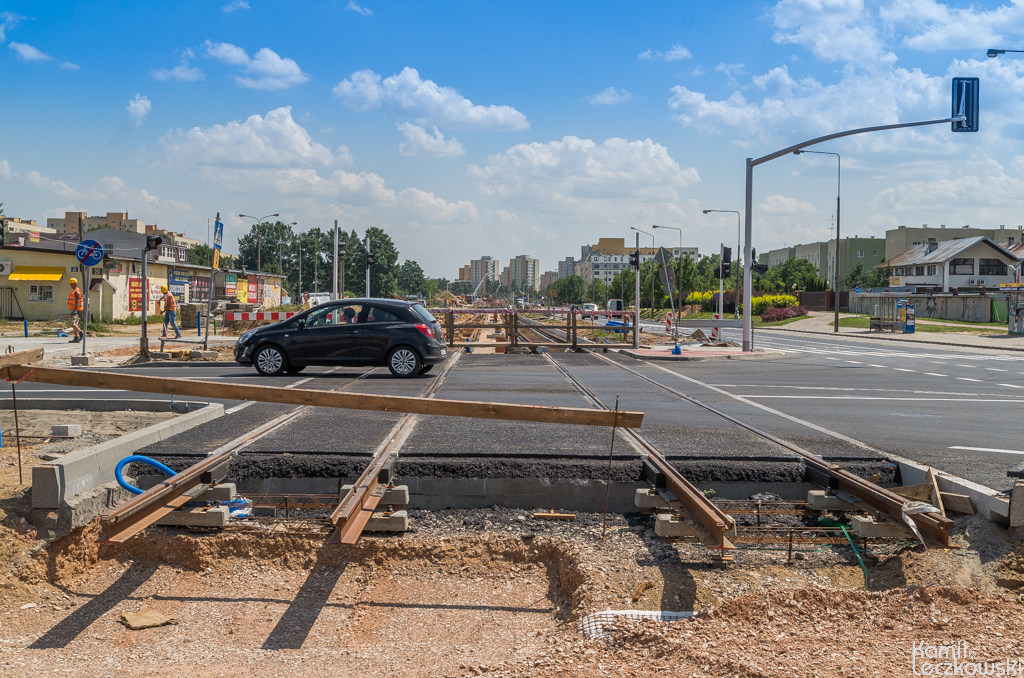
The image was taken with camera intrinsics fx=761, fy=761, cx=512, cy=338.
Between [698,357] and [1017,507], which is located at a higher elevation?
[1017,507]

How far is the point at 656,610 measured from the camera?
4578 millimetres

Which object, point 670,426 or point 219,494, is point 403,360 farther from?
point 219,494

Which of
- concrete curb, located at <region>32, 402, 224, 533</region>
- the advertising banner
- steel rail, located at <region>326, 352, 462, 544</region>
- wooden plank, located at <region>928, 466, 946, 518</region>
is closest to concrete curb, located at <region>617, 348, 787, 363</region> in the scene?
steel rail, located at <region>326, 352, 462, 544</region>

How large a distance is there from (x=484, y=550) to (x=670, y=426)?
442 centimetres

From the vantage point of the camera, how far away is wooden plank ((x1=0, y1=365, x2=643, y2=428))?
5.52m

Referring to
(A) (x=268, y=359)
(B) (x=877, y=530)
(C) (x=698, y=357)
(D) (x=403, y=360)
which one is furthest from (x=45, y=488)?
(C) (x=698, y=357)

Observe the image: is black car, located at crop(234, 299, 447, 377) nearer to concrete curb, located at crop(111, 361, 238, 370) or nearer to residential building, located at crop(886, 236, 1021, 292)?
concrete curb, located at crop(111, 361, 238, 370)

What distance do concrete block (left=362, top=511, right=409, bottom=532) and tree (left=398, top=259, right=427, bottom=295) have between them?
17560cm

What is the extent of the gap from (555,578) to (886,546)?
255cm

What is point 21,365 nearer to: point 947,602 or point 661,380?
point 947,602

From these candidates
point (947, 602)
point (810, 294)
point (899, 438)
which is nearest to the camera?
point (947, 602)

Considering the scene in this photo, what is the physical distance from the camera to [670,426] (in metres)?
9.59

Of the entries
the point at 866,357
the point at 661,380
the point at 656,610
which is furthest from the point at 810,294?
the point at 656,610

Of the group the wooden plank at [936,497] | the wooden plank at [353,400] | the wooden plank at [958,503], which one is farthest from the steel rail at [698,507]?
the wooden plank at [958,503]
